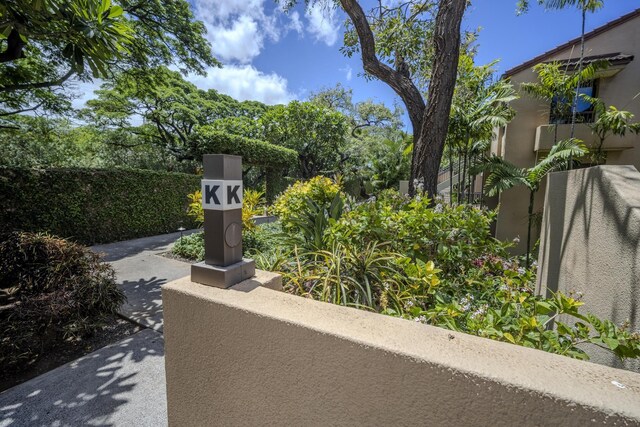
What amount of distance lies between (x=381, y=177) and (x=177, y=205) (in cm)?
845

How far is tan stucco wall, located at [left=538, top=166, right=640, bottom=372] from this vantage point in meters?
1.50

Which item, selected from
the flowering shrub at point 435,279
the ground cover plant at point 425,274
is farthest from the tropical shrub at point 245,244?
the flowering shrub at point 435,279

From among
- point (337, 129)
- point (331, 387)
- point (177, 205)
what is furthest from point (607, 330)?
point (337, 129)

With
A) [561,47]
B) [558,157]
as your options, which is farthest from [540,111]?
[558,157]

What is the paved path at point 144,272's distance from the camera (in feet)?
11.9

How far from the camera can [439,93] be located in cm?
374

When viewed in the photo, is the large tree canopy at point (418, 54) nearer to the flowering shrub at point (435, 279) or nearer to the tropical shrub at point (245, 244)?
the flowering shrub at point (435, 279)

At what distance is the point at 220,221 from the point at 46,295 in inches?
107

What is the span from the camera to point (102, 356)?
271 centimetres

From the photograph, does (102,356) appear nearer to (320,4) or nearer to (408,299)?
(408,299)

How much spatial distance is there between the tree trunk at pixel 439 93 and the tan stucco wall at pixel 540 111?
13.7ft

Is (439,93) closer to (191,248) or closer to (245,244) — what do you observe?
(245,244)

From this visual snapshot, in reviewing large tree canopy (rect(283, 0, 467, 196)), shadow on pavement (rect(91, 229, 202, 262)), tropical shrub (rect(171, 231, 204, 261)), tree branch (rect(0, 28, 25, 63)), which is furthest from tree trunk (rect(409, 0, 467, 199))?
shadow on pavement (rect(91, 229, 202, 262))

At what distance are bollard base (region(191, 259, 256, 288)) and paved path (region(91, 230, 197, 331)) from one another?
242cm
